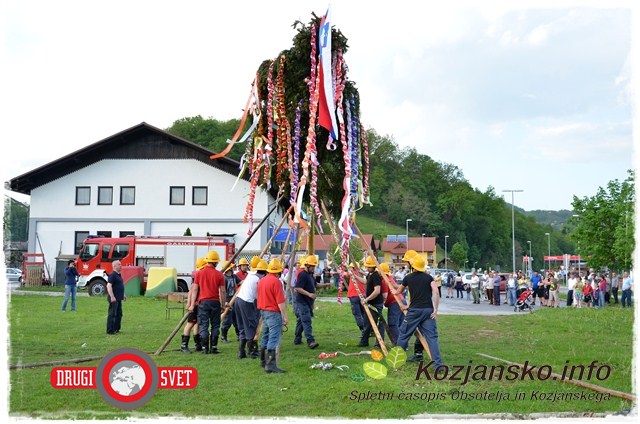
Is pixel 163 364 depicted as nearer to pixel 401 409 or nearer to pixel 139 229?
pixel 401 409

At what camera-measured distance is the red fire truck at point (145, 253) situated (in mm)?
30531

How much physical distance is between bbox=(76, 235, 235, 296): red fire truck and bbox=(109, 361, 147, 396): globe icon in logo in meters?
22.2

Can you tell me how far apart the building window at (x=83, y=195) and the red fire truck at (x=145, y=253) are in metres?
10.5

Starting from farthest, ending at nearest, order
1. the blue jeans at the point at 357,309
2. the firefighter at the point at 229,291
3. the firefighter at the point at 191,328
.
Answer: the firefighter at the point at 229,291, the blue jeans at the point at 357,309, the firefighter at the point at 191,328

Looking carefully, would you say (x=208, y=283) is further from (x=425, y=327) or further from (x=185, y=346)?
(x=425, y=327)

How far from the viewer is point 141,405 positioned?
8.20 meters

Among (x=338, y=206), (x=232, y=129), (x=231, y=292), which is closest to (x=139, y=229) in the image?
(x=231, y=292)

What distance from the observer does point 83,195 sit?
41.0m

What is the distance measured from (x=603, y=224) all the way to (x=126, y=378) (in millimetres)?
31243

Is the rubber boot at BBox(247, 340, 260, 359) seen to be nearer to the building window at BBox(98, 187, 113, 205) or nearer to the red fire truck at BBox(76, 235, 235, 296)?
the red fire truck at BBox(76, 235, 235, 296)

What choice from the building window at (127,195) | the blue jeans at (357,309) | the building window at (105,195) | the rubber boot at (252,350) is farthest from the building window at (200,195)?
the rubber boot at (252,350)

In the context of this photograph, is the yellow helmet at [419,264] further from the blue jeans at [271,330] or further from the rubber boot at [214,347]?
the rubber boot at [214,347]

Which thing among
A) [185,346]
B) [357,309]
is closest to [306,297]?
[357,309]

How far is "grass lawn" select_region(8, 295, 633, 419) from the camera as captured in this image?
8.22 m
